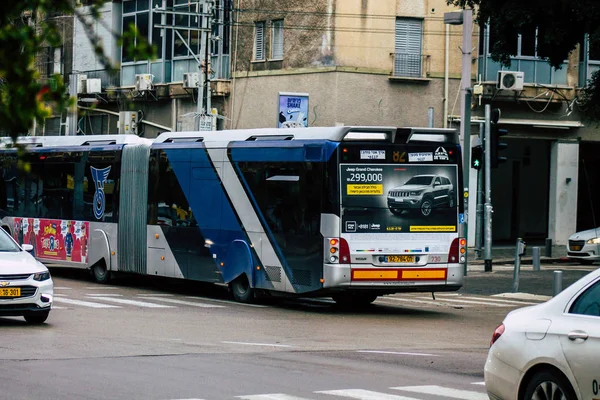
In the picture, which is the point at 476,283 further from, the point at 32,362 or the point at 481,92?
the point at 32,362

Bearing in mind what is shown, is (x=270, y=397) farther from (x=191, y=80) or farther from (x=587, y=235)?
(x=191, y=80)

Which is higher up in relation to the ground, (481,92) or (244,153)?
(481,92)

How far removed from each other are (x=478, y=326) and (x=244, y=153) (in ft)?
17.9

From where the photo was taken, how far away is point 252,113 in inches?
1652

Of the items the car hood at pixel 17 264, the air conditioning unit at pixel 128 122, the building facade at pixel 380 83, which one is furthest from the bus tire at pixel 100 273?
the air conditioning unit at pixel 128 122

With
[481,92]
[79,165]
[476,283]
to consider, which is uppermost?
[481,92]

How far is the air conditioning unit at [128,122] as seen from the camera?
152ft

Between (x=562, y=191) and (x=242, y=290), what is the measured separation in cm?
2358

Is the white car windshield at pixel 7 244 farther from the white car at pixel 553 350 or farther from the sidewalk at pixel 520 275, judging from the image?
the white car at pixel 553 350

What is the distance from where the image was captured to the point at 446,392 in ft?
36.8

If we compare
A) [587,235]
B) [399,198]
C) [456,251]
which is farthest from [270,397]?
[587,235]

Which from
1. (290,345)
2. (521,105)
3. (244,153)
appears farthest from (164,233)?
(521,105)

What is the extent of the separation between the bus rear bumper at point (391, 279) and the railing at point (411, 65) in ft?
65.6

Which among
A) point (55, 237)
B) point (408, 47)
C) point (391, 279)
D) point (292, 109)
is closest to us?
point (391, 279)
